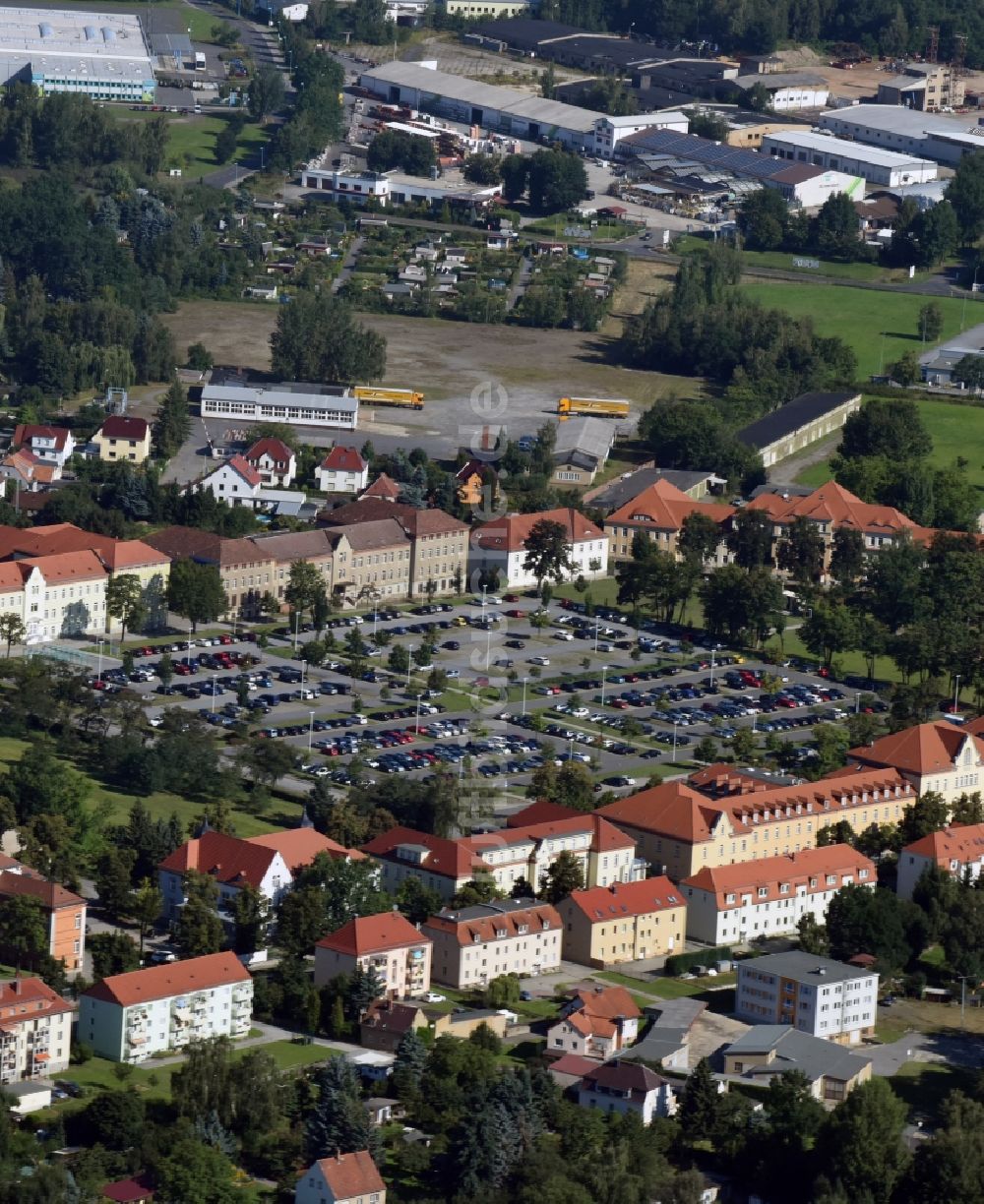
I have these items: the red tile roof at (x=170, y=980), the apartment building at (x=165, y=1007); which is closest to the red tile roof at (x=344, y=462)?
the red tile roof at (x=170, y=980)

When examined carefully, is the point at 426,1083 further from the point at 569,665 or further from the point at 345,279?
the point at 345,279

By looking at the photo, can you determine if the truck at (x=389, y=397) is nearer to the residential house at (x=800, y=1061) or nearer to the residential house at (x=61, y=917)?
the residential house at (x=61, y=917)

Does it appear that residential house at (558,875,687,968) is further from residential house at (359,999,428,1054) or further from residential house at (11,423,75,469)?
residential house at (11,423,75,469)

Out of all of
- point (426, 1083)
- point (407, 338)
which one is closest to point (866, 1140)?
point (426, 1083)

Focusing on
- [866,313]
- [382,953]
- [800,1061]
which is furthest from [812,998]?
[866,313]

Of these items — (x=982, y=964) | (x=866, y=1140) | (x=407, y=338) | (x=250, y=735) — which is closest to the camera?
(x=866, y=1140)

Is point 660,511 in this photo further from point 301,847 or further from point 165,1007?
point 165,1007
